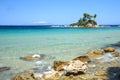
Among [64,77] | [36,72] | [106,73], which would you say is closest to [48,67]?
[36,72]

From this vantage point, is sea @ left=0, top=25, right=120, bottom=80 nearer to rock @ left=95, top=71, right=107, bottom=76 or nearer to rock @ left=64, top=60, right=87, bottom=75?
Result: rock @ left=64, top=60, right=87, bottom=75

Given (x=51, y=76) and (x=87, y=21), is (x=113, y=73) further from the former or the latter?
(x=87, y=21)

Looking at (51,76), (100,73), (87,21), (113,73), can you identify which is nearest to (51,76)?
(51,76)

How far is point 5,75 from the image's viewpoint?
40.9 feet

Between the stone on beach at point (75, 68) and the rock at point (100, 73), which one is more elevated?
the stone on beach at point (75, 68)

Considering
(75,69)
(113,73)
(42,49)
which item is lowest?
(42,49)

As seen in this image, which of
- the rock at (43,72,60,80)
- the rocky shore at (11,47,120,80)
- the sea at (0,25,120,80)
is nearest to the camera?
the rocky shore at (11,47,120,80)

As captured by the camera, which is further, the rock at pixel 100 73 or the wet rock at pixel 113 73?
the rock at pixel 100 73

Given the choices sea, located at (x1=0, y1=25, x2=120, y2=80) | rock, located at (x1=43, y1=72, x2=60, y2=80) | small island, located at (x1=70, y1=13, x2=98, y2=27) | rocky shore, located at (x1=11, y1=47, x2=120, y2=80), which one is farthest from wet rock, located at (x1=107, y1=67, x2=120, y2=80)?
small island, located at (x1=70, y1=13, x2=98, y2=27)

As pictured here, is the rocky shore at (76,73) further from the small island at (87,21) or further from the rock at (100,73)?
the small island at (87,21)

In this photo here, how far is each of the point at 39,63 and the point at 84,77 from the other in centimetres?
504

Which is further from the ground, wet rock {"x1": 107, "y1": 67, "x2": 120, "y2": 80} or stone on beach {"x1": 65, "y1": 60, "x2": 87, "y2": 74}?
stone on beach {"x1": 65, "y1": 60, "x2": 87, "y2": 74}

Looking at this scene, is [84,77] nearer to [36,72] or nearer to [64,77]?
[64,77]

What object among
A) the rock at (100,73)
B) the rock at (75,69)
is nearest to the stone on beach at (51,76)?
the rock at (75,69)
